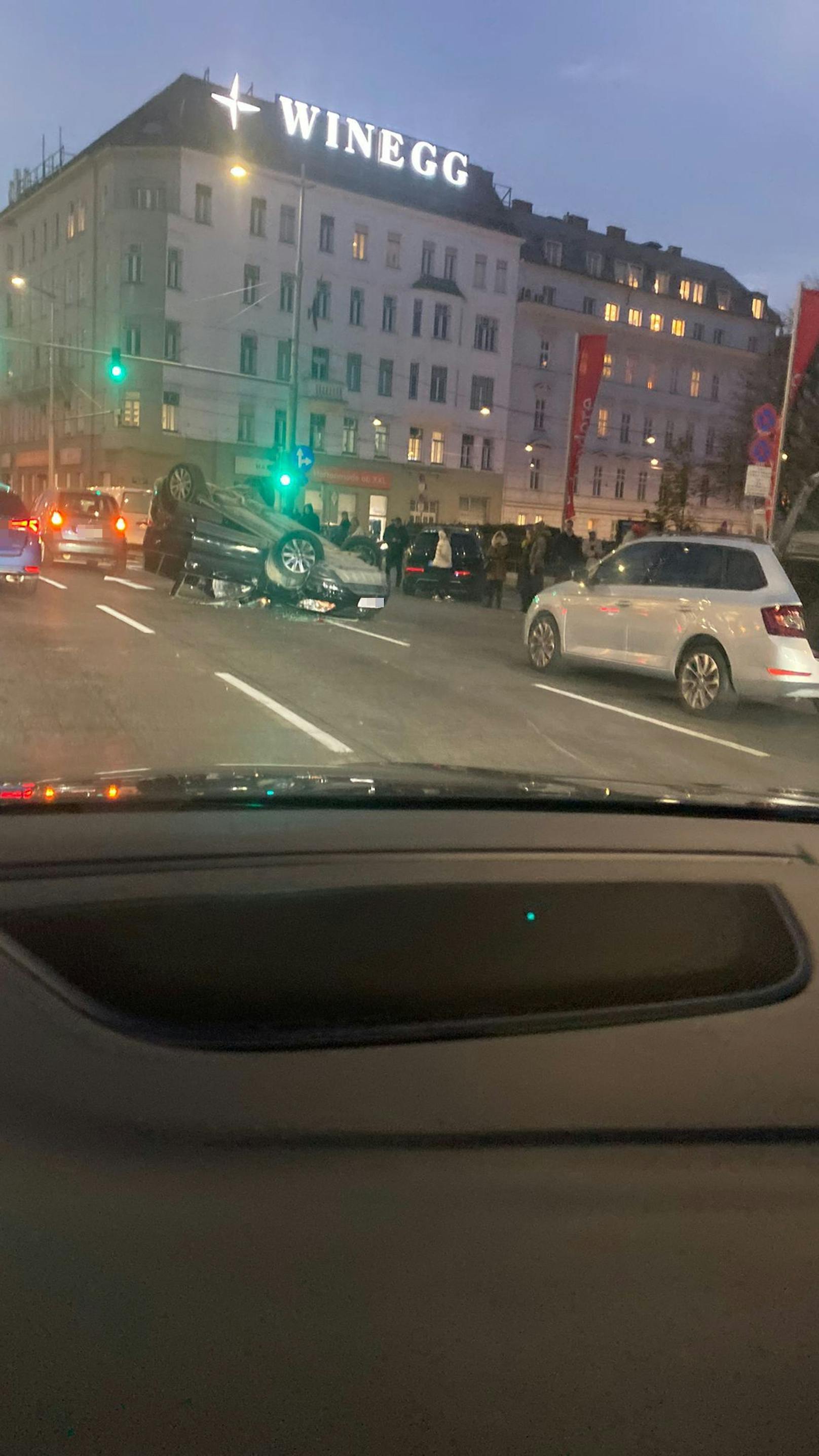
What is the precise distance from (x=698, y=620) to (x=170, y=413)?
44996mm

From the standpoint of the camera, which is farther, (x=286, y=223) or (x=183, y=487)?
(x=286, y=223)

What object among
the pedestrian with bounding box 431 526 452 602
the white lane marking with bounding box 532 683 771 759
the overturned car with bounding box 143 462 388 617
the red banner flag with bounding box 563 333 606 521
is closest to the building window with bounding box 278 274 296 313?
the red banner flag with bounding box 563 333 606 521

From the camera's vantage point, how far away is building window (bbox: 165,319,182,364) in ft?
169

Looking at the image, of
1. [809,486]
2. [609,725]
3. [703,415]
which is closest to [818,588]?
[809,486]

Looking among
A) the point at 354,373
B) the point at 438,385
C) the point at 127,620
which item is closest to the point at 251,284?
the point at 354,373

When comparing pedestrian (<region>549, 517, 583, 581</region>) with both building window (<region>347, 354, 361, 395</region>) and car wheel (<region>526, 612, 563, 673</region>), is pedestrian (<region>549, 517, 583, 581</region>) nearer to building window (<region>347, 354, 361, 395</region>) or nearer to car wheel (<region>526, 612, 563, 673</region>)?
car wheel (<region>526, 612, 563, 673</region>)

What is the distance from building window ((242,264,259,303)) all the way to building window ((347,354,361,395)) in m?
5.46

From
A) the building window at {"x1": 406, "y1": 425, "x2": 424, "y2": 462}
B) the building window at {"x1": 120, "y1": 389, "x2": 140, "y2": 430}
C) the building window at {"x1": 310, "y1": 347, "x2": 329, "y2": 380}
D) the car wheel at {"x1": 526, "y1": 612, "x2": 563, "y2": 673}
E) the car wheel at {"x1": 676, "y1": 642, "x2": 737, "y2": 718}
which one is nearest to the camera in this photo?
the car wheel at {"x1": 676, "y1": 642, "x2": 737, "y2": 718}

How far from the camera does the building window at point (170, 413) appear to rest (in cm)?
5191

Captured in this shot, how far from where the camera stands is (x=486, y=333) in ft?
201

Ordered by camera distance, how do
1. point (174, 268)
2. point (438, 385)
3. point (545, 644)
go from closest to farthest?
point (545, 644), point (174, 268), point (438, 385)

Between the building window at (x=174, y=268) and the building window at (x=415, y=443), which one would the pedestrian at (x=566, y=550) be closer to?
the building window at (x=174, y=268)

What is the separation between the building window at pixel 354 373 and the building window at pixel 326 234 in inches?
190

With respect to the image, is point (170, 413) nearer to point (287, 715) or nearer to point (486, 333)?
point (486, 333)
